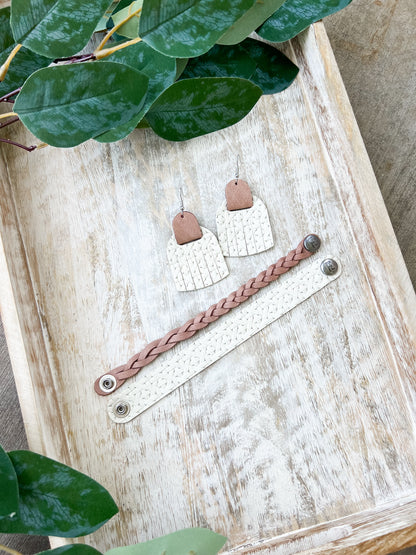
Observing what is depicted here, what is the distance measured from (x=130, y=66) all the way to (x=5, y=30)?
0.53ft

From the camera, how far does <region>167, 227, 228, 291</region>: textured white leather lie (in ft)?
2.35

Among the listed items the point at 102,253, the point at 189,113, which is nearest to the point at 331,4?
the point at 189,113

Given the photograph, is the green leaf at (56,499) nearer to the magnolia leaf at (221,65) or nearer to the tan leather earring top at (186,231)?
the tan leather earring top at (186,231)

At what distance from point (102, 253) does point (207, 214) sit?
0.15 meters

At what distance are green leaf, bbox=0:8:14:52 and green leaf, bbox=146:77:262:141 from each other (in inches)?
6.7

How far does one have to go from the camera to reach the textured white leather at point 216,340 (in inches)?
27.2

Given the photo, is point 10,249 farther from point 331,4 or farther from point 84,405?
point 331,4

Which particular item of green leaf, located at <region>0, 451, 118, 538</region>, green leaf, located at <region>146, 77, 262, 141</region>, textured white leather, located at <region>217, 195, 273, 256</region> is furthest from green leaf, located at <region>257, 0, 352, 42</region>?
green leaf, located at <region>0, 451, 118, 538</region>

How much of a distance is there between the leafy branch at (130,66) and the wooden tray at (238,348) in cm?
11

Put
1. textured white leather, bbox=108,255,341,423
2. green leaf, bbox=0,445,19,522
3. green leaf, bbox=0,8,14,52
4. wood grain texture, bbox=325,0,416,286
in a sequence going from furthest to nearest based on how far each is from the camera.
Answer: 1. wood grain texture, bbox=325,0,416,286
2. textured white leather, bbox=108,255,341,423
3. green leaf, bbox=0,8,14,52
4. green leaf, bbox=0,445,19,522

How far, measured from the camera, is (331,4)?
61 centimetres

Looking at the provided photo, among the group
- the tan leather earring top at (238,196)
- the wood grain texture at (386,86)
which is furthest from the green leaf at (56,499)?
the wood grain texture at (386,86)

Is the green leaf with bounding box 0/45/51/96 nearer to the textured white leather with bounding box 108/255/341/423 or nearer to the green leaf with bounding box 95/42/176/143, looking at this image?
the green leaf with bounding box 95/42/176/143

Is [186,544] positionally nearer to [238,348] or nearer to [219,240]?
[238,348]
